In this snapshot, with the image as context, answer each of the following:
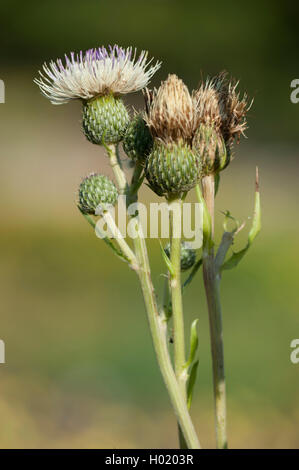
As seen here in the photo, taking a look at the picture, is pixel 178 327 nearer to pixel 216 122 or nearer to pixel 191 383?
pixel 191 383

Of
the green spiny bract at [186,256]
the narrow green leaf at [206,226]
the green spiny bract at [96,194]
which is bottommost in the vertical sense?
the green spiny bract at [186,256]

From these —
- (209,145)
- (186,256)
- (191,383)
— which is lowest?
(191,383)

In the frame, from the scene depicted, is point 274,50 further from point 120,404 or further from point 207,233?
point 207,233

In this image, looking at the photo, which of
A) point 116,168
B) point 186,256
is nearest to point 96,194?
point 116,168

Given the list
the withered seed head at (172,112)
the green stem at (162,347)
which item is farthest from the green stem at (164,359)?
the withered seed head at (172,112)

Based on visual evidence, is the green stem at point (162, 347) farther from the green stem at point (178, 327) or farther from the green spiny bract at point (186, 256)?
the green spiny bract at point (186, 256)

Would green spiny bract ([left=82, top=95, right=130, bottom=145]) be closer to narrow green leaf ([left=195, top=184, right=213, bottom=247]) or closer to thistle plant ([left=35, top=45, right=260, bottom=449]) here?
thistle plant ([left=35, top=45, right=260, bottom=449])

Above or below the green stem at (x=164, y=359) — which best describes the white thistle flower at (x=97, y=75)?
above
